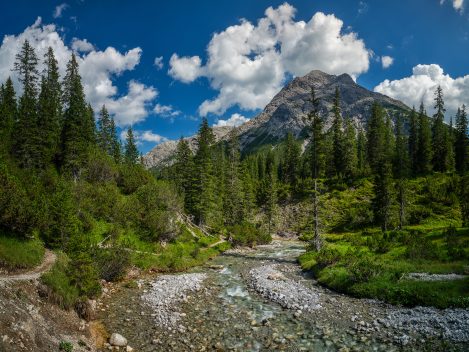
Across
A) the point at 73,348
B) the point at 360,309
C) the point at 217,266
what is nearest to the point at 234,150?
the point at 217,266

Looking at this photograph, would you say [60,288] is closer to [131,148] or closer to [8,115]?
[8,115]

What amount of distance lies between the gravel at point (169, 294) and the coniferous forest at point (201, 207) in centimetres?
361

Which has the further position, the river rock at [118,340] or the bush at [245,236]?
the bush at [245,236]

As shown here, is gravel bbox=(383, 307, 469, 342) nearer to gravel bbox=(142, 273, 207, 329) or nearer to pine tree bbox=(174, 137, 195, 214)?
gravel bbox=(142, 273, 207, 329)

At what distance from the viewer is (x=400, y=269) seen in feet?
83.9

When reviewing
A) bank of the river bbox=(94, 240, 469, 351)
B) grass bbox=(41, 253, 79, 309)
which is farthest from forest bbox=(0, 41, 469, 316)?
bank of the river bbox=(94, 240, 469, 351)

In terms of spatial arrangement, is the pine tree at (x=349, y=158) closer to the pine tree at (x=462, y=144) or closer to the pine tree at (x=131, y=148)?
the pine tree at (x=462, y=144)

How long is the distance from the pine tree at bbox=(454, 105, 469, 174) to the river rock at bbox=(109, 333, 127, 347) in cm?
9493

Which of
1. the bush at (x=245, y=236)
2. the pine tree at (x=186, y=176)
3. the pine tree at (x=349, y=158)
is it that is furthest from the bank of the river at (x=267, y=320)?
the pine tree at (x=349, y=158)

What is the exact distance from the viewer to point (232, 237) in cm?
5497

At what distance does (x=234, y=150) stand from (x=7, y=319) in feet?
260

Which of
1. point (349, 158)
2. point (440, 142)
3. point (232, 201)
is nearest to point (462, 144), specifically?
point (440, 142)

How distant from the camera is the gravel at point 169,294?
771 inches

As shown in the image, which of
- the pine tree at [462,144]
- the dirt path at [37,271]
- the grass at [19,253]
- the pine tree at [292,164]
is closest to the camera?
the dirt path at [37,271]
